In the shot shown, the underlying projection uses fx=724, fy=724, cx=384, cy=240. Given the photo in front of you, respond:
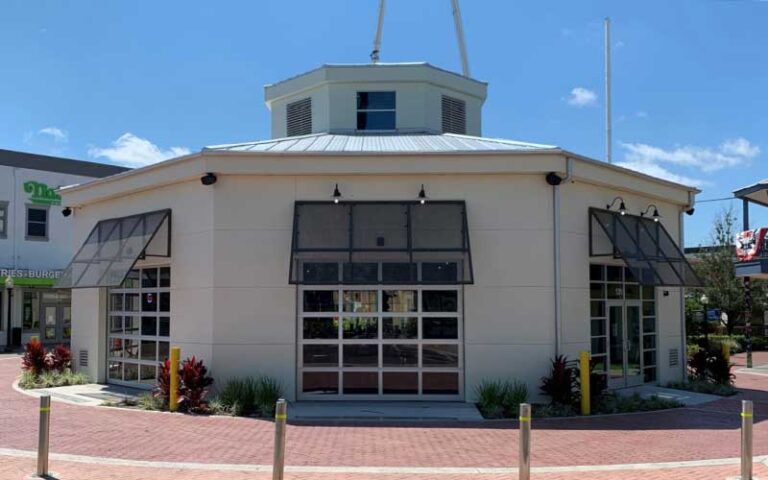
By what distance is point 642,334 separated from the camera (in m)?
17.3

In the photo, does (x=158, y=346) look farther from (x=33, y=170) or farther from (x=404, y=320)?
(x=33, y=170)

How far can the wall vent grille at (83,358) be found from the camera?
17.9 m

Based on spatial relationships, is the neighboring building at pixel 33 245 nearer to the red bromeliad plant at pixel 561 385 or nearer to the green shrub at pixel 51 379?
the green shrub at pixel 51 379

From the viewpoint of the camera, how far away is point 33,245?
34.9m

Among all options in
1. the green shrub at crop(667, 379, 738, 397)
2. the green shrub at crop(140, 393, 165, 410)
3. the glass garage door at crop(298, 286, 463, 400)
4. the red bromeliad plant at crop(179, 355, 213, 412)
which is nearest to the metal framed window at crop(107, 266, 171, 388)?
the green shrub at crop(140, 393, 165, 410)

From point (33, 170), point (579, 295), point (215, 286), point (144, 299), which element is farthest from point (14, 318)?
point (579, 295)

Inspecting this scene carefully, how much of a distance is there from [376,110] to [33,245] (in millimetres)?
22594

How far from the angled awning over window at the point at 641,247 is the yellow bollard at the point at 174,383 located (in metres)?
8.72

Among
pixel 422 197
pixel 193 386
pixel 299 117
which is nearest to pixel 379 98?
pixel 299 117

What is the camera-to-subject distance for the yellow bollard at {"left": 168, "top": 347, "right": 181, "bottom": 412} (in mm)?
13266

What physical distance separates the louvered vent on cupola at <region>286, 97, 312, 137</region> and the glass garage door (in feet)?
25.7

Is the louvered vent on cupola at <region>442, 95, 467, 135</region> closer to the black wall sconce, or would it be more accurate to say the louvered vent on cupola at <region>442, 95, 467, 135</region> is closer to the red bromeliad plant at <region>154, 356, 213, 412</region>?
the black wall sconce

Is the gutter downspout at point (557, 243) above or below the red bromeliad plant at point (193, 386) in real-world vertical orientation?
above

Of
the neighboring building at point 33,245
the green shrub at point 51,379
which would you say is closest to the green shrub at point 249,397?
the green shrub at point 51,379
